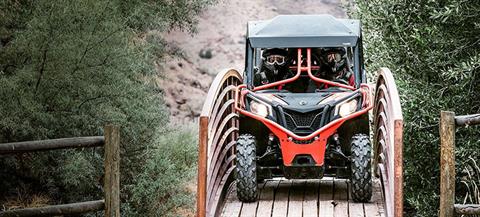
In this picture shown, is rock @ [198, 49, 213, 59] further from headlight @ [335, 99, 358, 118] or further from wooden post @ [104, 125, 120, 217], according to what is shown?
wooden post @ [104, 125, 120, 217]

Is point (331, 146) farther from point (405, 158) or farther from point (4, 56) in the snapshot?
point (4, 56)

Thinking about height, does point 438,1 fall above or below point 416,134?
above

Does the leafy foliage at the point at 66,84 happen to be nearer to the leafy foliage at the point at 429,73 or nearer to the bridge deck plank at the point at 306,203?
the bridge deck plank at the point at 306,203

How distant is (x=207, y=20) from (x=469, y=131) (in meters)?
19.1

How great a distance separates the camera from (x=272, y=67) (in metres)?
8.72

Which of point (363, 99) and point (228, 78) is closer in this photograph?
point (363, 99)

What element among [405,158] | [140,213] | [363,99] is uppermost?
[363,99]

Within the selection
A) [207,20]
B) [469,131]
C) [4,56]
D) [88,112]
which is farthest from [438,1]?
[207,20]

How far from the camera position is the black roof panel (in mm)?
8547

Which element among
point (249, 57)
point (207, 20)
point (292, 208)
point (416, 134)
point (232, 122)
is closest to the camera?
point (292, 208)

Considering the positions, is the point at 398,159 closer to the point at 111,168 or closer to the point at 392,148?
the point at 392,148

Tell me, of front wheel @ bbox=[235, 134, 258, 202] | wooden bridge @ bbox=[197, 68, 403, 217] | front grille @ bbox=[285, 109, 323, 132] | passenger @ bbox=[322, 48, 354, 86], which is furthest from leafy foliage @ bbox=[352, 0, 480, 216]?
front wheel @ bbox=[235, 134, 258, 202]

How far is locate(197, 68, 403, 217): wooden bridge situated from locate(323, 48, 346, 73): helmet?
0.42 meters

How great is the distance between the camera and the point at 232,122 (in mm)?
9516
